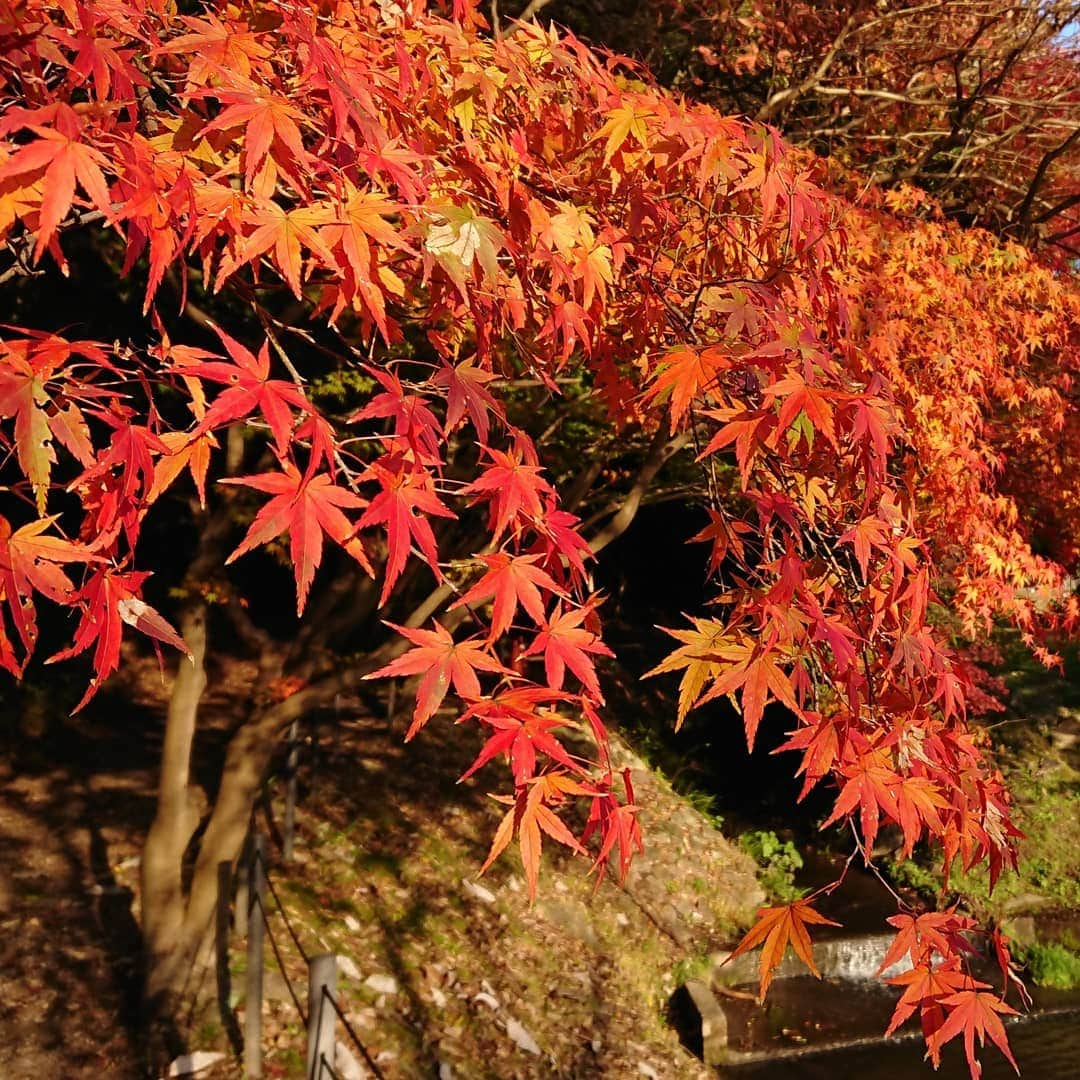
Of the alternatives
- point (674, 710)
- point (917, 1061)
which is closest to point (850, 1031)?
point (917, 1061)

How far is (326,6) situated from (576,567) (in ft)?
7.26

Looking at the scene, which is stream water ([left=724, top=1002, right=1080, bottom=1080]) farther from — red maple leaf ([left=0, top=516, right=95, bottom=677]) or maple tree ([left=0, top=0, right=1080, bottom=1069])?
red maple leaf ([left=0, top=516, right=95, bottom=677])

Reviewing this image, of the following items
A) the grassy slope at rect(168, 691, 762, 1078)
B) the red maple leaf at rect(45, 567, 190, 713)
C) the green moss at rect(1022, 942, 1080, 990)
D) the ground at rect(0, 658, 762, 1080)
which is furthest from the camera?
the green moss at rect(1022, 942, 1080, 990)

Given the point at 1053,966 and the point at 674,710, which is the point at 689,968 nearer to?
the point at 1053,966

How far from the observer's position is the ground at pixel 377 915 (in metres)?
5.09

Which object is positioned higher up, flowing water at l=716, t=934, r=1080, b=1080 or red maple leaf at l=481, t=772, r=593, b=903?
red maple leaf at l=481, t=772, r=593, b=903

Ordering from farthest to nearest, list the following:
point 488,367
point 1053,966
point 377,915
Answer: point 1053,966 → point 377,915 → point 488,367

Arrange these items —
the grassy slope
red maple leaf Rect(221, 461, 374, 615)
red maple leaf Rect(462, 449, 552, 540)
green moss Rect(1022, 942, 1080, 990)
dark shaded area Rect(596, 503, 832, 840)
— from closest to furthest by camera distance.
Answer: red maple leaf Rect(221, 461, 374, 615)
red maple leaf Rect(462, 449, 552, 540)
the grassy slope
green moss Rect(1022, 942, 1080, 990)
dark shaded area Rect(596, 503, 832, 840)

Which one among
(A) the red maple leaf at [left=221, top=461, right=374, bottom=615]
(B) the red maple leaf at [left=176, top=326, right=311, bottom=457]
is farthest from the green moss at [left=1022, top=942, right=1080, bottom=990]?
(B) the red maple leaf at [left=176, top=326, right=311, bottom=457]

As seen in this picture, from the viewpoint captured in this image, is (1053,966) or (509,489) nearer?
(509,489)

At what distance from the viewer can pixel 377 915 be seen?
6.53 m

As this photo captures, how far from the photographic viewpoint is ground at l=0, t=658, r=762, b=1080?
509 centimetres

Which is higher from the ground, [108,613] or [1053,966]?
[108,613]

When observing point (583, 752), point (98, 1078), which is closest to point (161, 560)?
point (583, 752)
